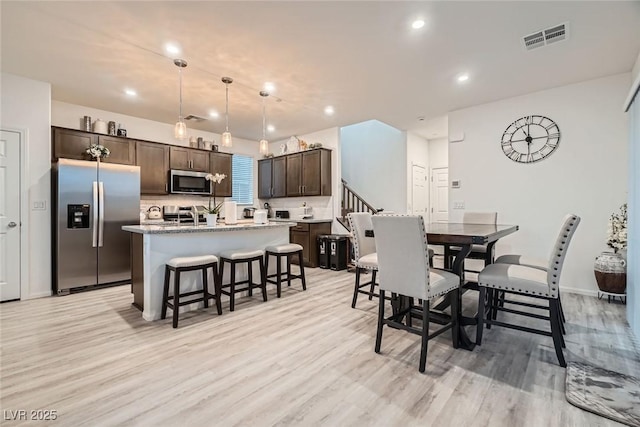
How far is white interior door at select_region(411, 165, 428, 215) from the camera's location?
6.70 meters

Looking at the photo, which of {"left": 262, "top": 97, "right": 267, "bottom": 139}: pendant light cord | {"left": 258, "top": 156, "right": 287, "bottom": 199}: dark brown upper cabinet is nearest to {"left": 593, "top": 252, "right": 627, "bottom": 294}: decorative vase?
{"left": 262, "top": 97, "right": 267, "bottom": 139}: pendant light cord

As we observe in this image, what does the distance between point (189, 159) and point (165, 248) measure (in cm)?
318

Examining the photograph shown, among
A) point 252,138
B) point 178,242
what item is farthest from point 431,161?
point 178,242

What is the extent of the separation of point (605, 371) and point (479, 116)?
12.7ft

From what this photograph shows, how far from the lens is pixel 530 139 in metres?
4.21

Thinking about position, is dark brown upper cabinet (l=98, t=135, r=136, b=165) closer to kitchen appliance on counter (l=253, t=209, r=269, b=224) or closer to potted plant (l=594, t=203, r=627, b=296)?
kitchen appliance on counter (l=253, t=209, r=269, b=224)

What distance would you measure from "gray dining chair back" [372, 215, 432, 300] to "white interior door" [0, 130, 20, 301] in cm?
454

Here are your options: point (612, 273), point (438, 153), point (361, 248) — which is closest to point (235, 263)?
point (361, 248)

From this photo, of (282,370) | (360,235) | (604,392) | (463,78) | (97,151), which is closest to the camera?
(604,392)

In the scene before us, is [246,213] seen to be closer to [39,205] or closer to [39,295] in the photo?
[39,205]

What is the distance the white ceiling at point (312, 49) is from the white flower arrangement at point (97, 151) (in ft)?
2.44

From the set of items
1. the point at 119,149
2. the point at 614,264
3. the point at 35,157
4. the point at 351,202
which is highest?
the point at 119,149

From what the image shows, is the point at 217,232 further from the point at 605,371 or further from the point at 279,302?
the point at 605,371

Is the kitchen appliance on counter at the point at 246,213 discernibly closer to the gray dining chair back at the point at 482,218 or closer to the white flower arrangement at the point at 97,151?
the white flower arrangement at the point at 97,151
